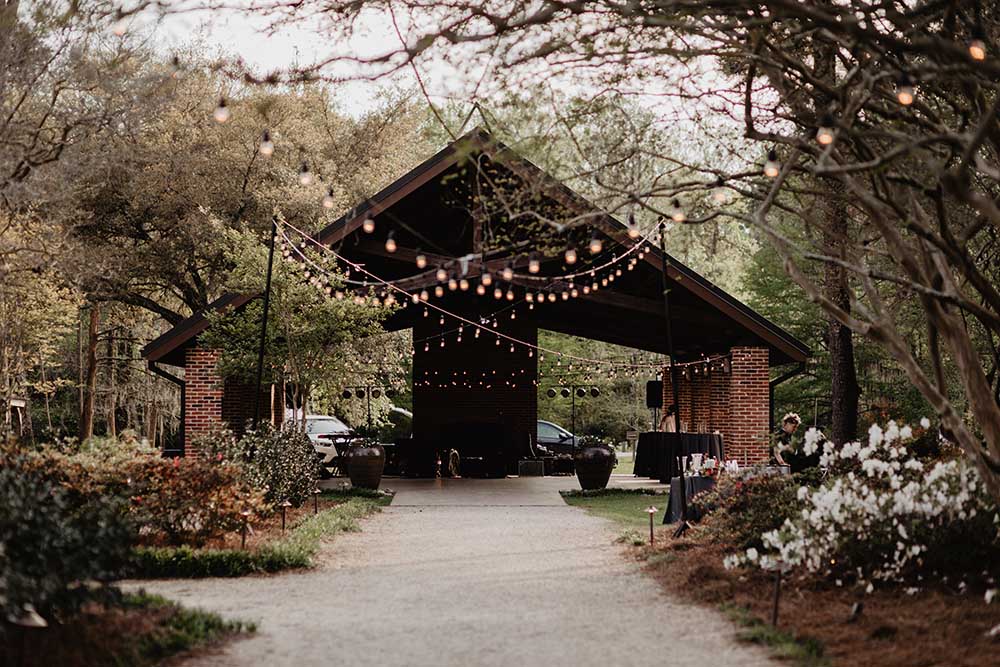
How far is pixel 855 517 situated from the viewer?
843 cm

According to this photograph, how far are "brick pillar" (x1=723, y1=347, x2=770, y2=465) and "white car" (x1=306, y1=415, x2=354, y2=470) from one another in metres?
9.19

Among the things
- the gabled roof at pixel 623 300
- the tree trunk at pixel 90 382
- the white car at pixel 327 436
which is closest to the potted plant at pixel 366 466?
the gabled roof at pixel 623 300

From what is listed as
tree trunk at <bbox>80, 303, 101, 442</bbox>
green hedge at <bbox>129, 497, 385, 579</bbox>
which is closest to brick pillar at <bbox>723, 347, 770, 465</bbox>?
green hedge at <bbox>129, 497, 385, 579</bbox>

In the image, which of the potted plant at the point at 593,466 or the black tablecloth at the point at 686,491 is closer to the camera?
the black tablecloth at the point at 686,491

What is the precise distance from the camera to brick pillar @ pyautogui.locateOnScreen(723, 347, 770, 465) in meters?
18.7

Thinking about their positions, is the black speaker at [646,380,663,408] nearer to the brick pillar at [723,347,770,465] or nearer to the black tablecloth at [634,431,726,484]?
the black tablecloth at [634,431,726,484]

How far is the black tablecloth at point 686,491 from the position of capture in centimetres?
1298

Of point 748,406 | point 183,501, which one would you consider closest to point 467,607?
point 183,501

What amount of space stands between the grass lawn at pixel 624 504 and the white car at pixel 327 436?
7.21 metres

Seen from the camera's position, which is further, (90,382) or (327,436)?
(90,382)

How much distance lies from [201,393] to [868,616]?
13.2 meters

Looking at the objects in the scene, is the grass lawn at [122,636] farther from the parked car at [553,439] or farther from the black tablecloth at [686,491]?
the parked car at [553,439]

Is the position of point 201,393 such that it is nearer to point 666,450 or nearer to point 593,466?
point 593,466

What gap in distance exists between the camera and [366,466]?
1889 cm
